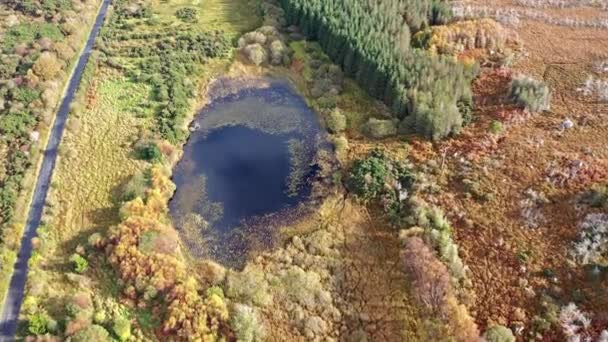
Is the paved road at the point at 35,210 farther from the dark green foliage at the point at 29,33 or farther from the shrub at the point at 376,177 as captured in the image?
the shrub at the point at 376,177

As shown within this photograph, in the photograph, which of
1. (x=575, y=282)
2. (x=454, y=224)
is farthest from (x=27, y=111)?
(x=575, y=282)

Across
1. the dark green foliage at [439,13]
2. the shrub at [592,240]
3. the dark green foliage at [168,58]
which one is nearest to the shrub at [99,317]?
the dark green foliage at [168,58]

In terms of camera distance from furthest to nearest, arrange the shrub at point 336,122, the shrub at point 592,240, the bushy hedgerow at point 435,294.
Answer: the shrub at point 336,122 → the shrub at point 592,240 → the bushy hedgerow at point 435,294

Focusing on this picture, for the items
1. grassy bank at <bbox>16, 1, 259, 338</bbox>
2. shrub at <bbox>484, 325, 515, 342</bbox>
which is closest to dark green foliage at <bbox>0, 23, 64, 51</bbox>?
grassy bank at <bbox>16, 1, 259, 338</bbox>

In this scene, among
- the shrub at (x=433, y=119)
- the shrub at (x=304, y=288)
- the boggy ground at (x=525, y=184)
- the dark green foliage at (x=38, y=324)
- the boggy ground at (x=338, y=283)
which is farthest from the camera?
the shrub at (x=433, y=119)

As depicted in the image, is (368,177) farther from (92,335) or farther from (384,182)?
(92,335)

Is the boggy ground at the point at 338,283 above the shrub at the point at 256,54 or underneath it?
underneath

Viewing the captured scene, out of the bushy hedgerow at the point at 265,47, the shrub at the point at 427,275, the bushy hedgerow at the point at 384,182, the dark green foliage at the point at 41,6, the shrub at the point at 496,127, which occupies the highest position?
the dark green foliage at the point at 41,6
